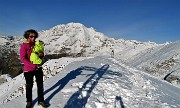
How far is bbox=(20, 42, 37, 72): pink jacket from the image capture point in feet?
30.5

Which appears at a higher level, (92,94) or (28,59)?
(28,59)

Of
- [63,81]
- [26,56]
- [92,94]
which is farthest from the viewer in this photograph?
[63,81]

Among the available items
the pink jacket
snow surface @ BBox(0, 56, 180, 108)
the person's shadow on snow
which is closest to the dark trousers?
the pink jacket

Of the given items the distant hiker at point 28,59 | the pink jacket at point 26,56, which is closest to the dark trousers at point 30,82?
the distant hiker at point 28,59

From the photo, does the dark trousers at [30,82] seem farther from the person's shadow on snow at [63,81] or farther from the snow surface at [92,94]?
the person's shadow on snow at [63,81]

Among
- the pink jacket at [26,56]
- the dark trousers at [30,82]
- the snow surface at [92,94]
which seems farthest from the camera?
the snow surface at [92,94]

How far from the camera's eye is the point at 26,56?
945cm

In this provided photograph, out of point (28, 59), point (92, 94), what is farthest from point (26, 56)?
point (92, 94)

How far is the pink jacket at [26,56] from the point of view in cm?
930

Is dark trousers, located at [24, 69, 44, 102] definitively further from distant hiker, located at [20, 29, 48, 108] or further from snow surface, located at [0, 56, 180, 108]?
snow surface, located at [0, 56, 180, 108]

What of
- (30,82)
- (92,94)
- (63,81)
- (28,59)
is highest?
(28,59)

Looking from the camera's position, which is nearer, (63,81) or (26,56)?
(26,56)

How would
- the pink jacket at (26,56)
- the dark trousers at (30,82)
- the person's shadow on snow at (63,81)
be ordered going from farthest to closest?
the person's shadow on snow at (63,81) → the dark trousers at (30,82) → the pink jacket at (26,56)

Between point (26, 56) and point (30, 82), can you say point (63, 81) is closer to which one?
point (30, 82)
